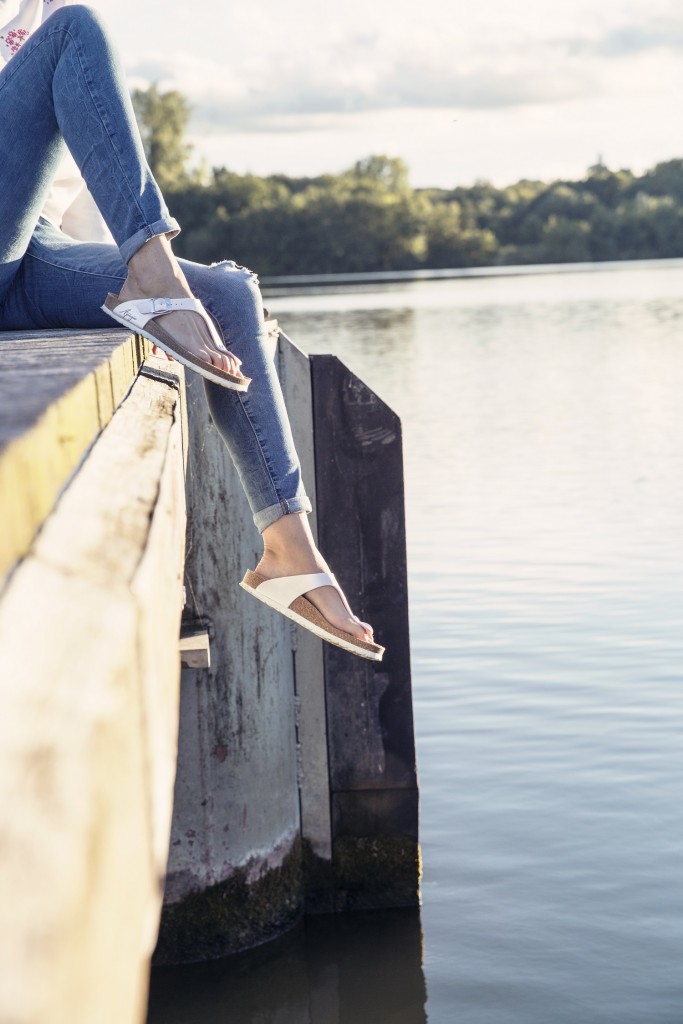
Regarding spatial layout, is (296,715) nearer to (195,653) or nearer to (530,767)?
(195,653)

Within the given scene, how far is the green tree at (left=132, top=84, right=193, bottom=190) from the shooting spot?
9594 centimetres

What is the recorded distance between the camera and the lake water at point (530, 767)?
448 cm

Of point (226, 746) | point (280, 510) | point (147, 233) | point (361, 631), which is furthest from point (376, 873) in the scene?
point (147, 233)

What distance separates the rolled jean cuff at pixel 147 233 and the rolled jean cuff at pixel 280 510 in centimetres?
59

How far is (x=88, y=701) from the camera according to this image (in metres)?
0.73

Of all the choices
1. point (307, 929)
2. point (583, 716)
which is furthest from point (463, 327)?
point (307, 929)

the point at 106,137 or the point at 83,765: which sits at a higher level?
the point at 106,137

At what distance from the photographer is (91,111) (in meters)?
2.78

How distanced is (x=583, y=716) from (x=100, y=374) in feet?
18.2

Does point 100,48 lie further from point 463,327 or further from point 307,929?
point 463,327

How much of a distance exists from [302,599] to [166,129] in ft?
322

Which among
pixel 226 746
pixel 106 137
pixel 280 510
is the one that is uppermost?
pixel 106 137

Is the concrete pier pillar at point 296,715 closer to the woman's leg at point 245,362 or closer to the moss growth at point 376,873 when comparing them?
the moss growth at point 376,873

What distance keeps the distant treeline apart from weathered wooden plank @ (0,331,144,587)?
96.2 meters
